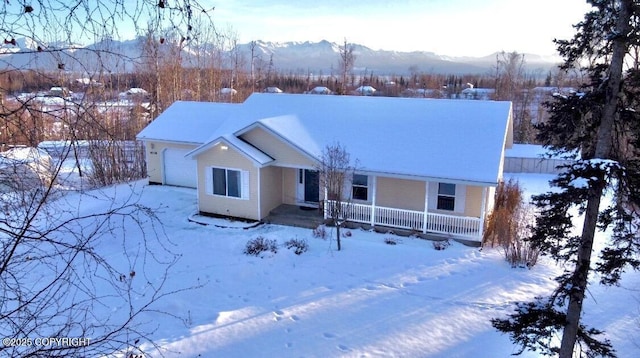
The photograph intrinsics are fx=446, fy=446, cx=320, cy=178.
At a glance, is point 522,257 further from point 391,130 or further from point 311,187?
point 311,187

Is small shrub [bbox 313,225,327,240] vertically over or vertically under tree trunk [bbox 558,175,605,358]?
under

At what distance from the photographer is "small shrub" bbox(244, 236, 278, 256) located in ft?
47.7

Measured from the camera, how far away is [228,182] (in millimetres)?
17625

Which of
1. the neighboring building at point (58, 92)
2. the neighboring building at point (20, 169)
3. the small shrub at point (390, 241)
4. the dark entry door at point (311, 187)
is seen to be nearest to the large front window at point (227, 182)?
the dark entry door at point (311, 187)

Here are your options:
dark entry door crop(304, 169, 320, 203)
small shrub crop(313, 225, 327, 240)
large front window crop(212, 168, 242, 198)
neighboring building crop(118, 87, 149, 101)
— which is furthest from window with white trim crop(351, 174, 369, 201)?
neighboring building crop(118, 87, 149, 101)

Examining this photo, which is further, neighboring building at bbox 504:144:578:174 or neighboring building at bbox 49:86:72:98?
neighboring building at bbox 504:144:578:174

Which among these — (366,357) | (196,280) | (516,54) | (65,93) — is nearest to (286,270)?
(196,280)

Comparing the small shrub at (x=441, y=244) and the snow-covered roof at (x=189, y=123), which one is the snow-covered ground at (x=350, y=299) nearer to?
the small shrub at (x=441, y=244)

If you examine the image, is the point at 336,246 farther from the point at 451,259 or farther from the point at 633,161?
the point at 633,161

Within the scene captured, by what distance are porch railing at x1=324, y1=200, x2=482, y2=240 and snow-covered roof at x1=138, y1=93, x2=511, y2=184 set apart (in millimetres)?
1596

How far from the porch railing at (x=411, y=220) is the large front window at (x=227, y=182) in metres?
3.62

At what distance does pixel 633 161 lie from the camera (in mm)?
6855

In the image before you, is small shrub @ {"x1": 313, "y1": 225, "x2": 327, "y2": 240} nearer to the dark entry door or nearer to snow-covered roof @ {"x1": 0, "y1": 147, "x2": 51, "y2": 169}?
the dark entry door

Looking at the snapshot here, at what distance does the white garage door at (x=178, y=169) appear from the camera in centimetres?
2191
